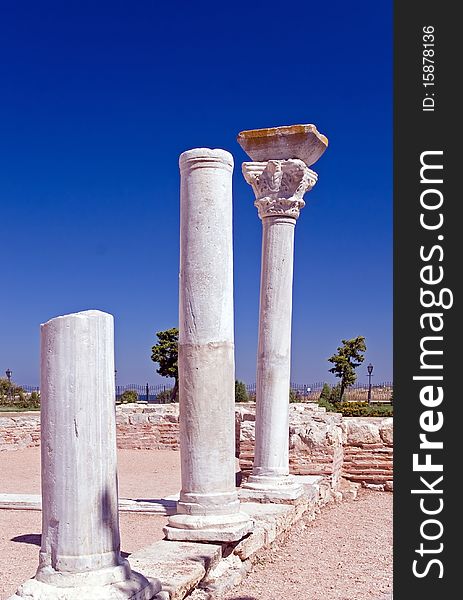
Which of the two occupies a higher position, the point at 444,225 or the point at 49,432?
the point at 444,225

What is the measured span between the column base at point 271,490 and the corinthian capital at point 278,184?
349cm

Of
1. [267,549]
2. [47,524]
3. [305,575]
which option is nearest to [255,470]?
[267,549]

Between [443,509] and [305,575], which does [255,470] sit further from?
[443,509]

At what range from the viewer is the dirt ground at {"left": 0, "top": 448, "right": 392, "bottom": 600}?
732cm

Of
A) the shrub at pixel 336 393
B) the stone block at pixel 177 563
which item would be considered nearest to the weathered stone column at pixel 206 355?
the stone block at pixel 177 563

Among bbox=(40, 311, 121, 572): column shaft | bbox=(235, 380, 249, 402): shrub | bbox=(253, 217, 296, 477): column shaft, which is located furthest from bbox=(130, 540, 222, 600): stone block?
bbox=(235, 380, 249, 402): shrub

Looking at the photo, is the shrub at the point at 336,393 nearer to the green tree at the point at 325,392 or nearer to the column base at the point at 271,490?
the green tree at the point at 325,392

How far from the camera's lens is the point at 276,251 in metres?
10.8

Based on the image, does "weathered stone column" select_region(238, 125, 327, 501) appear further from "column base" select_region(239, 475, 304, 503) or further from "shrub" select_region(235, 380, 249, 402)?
"shrub" select_region(235, 380, 249, 402)

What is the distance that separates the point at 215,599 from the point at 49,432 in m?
2.41

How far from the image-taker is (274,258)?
10797 millimetres

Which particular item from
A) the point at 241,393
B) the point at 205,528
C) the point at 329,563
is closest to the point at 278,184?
the point at 329,563

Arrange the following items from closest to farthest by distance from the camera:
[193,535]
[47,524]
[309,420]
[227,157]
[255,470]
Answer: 1. [47,524]
2. [193,535]
3. [227,157]
4. [255,470]
5. [309,420]

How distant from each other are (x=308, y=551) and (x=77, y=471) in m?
4.56
